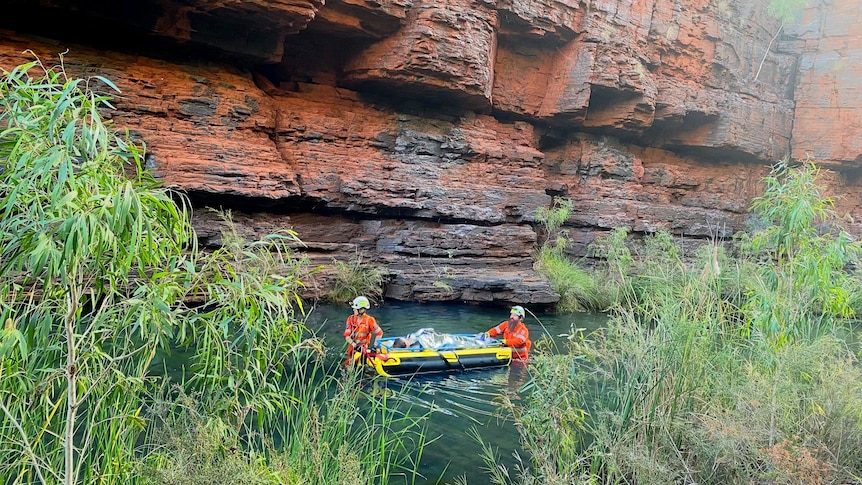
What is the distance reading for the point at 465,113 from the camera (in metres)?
14.3

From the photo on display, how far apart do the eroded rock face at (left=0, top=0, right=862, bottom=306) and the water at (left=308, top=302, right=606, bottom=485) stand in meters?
0.65

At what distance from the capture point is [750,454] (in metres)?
3.21

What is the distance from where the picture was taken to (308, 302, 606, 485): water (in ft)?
15.4

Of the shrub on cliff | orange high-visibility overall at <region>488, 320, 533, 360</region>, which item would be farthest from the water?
the shrub on cliff

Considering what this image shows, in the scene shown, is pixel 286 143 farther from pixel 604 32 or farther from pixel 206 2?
pixel 604 32

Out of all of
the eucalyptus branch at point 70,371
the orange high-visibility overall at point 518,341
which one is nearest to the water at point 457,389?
the orange high-visibility overall at point 518,341

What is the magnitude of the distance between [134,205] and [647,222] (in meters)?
16.0

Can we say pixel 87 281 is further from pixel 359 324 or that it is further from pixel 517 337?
pixel 517 337

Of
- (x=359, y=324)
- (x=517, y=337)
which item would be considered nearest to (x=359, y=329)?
(x=359, y=324)

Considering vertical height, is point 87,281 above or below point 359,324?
above

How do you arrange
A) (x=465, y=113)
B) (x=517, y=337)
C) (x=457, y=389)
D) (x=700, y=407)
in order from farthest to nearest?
(x=465, y=113), (x=517, y=337), (x=457, y=389), (x=700, y=407)

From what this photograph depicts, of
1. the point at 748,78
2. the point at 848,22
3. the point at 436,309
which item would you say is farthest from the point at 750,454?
the point at 848,22

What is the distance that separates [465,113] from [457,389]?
29.5ft

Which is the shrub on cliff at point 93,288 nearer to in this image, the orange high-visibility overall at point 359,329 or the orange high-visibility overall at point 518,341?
the orange high-visibility overall at point 359,329
